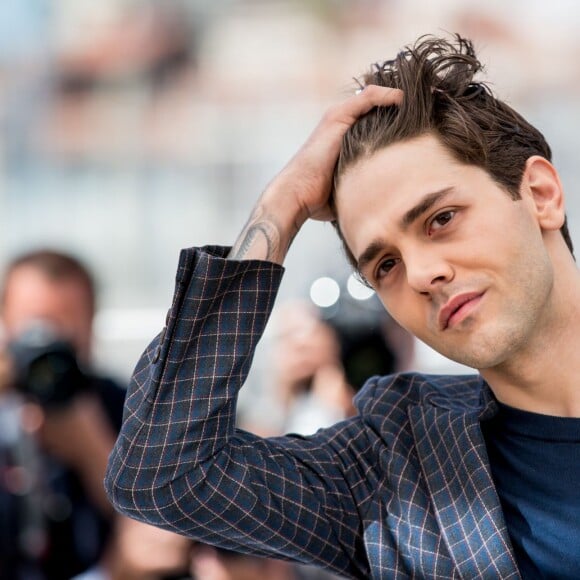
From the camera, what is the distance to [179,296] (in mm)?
1635

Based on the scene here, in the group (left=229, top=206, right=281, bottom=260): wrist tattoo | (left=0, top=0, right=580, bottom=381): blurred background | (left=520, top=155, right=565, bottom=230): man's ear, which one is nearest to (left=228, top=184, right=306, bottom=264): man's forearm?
(left=229, top=206, right=281, bottom=260): wrist tattoo

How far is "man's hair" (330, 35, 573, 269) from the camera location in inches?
65.1

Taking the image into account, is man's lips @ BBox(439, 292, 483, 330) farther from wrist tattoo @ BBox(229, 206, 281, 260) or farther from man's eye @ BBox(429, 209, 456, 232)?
wrist tattoo @ BBox(229, 206, 281, 260)

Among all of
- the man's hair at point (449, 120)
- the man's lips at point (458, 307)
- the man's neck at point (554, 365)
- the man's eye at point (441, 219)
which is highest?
the man's hair at point (449, 120)

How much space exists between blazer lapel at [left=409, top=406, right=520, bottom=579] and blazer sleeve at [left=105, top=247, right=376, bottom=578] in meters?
0.12

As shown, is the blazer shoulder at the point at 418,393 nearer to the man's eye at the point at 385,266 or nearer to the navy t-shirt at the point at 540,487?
the navy t-shirt at the point at 540,487

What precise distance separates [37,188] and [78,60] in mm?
1343

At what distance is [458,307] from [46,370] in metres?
1.39

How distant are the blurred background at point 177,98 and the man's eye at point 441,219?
5286mm

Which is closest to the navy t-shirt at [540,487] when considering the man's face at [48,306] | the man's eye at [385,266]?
the man's eye at [385,266]

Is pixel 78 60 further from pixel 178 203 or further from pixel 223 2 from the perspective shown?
pixel 178 203

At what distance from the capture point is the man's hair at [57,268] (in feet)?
10.0

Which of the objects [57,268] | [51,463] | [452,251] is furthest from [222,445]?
[57,268]

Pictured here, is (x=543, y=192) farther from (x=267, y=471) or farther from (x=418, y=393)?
(x=267, y=471)
